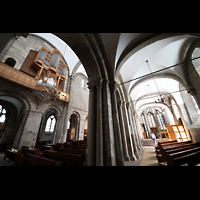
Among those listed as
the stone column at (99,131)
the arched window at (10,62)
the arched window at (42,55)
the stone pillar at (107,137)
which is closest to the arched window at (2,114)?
the arched window at (10,62)

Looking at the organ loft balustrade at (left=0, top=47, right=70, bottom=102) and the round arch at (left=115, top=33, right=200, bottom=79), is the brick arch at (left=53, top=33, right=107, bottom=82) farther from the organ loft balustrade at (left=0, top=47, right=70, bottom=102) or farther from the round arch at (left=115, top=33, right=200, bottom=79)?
the organ loft balustrade at (left=0, top=47, right=70, bottom=102)

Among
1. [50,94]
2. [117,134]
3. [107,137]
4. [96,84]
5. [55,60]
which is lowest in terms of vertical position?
[107,137]

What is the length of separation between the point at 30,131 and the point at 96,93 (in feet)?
27.0

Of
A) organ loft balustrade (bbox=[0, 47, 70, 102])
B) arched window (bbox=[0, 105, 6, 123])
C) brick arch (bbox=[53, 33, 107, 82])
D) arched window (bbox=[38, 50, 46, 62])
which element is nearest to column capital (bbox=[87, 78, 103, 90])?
brick arch (bbox=[53, 33, 107, 82])

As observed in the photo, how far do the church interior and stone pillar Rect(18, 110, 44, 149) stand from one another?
0.13 ft

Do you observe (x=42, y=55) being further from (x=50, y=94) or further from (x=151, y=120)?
(x=151, y=120)

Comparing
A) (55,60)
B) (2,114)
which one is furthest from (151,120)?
(2,114)

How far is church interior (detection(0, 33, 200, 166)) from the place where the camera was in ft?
10.3

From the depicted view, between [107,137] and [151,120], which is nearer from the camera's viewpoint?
[107,137]

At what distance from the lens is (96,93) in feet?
11.8

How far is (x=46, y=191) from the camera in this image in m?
1.40
